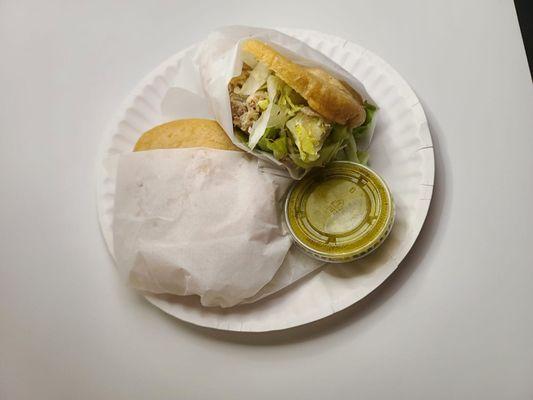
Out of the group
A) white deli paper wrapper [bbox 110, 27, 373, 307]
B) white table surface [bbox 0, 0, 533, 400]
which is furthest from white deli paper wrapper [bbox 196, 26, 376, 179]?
white table surface [bbox 0, 0, 533, 400]

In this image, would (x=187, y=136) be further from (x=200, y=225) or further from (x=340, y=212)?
(x=340, y=212)

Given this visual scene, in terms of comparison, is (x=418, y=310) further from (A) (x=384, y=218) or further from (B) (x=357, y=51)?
(B) (x=357, y=51)

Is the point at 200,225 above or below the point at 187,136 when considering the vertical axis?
below

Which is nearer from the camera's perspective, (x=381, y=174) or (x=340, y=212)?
(x=340, y=212)

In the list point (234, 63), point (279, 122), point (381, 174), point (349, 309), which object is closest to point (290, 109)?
point (279, 122)

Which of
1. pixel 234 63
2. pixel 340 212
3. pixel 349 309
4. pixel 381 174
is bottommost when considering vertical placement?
pixel 349 309

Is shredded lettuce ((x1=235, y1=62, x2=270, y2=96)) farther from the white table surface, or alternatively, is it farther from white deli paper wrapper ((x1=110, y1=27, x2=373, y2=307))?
the white table surface

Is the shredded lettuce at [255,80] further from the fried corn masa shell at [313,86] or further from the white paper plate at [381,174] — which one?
the white paper plate at [381,174]
